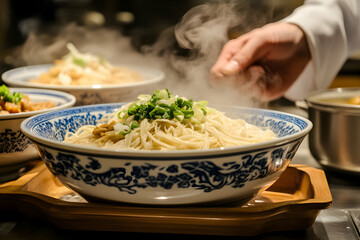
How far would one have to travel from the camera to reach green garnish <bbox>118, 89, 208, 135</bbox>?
1.30 meters

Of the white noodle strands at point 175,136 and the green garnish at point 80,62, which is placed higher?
the green garnish at point 80,62

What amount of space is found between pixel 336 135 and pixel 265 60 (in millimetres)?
1144

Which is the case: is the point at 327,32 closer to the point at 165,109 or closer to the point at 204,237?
the point at 165,109

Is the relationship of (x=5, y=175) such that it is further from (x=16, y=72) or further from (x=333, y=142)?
(x=333, y=142)

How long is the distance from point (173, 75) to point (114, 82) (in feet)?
3.01

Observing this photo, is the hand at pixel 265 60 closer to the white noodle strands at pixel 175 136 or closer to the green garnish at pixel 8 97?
the white noodle strands at pixel 175 136

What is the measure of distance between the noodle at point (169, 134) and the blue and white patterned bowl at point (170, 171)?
0.72 feet

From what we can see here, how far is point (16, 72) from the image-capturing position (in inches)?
93.5

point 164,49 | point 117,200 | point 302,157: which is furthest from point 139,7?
point 117,200

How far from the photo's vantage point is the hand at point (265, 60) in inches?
85.6

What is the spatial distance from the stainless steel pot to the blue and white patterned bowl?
1.56ft

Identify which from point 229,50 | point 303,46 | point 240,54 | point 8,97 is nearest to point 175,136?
point 8,97

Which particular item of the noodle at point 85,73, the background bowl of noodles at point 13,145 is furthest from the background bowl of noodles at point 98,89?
the background bowl of noodles at point 13,145

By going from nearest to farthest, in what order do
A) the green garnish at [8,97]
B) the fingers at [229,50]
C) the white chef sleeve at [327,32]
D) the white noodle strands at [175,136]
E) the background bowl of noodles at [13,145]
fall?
the white noodle strands at [175,136] < the background bowl of noodles at [13,145] < the green garnish at [8,97] < the fingers at [229,50] < the white chef sleeve at [327,32]
